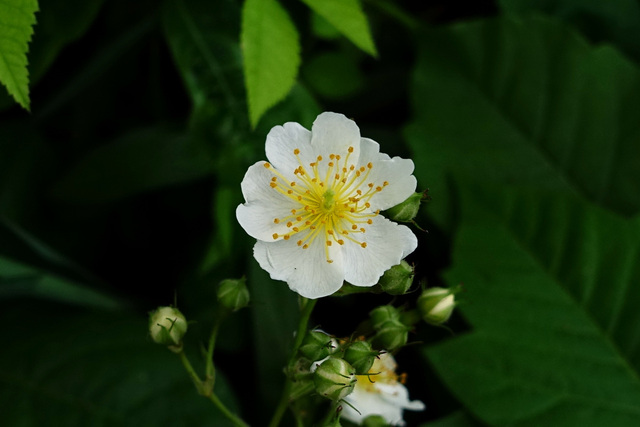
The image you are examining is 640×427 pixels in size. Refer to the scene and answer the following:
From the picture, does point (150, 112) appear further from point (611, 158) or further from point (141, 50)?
point (611, 158)

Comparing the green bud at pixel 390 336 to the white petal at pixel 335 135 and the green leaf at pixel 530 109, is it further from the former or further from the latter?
the green leaf at pixel 530 109

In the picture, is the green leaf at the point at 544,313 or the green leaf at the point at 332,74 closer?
the green leaf at the point at 544,313

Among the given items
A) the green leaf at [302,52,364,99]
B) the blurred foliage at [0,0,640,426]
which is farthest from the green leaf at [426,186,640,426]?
the green leaf at [302,52,364,99]

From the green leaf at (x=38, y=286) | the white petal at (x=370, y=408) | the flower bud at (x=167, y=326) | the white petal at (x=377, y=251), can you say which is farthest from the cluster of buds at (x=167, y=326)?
the green leaf at (x=38, y=286)

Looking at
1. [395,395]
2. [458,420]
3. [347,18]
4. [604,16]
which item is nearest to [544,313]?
[458,420]

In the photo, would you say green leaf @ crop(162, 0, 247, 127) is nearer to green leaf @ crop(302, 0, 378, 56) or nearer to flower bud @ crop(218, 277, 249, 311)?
green leaf @ crop(302, 0, 378, 56)

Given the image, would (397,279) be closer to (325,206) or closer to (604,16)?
(325,206)

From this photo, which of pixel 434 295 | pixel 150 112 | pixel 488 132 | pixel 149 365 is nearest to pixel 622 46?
pixel 488 132

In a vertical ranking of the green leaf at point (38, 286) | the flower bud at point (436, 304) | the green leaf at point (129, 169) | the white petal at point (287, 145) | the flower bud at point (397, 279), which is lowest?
the green leaf at point (38, 286)
